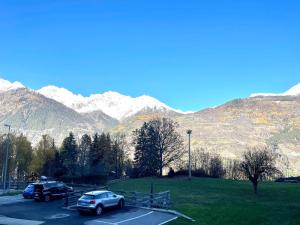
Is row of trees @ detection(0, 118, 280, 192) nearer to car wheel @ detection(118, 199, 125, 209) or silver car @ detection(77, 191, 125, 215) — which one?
car wheel @ detection(118, 199, 125, 209)

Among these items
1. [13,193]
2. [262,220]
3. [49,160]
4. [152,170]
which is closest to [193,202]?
[262,220]

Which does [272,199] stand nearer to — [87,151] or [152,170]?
[152,170]

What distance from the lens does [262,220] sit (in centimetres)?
3000

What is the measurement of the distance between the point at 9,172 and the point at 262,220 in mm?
78415

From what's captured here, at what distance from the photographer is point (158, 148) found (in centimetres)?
8594

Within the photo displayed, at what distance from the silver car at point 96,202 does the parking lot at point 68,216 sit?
0.54 m

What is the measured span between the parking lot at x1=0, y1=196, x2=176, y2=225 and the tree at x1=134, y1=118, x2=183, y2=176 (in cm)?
4745

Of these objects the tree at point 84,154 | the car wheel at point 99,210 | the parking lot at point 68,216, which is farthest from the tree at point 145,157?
the car wheel at point 99,210

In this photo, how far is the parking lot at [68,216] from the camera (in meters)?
30.9

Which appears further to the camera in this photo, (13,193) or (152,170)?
(152,170)

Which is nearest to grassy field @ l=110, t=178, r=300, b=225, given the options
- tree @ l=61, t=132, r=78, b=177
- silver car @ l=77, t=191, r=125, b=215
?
silver car @ l=77, t=191, r=125, b=215

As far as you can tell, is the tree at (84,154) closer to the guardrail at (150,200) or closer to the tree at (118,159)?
the tree at (118,159)

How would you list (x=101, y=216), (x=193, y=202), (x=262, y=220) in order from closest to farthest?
(x=262, y=220) → (x=101, y=216) → (x=193, y=202)

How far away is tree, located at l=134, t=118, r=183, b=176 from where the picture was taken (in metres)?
85.2
